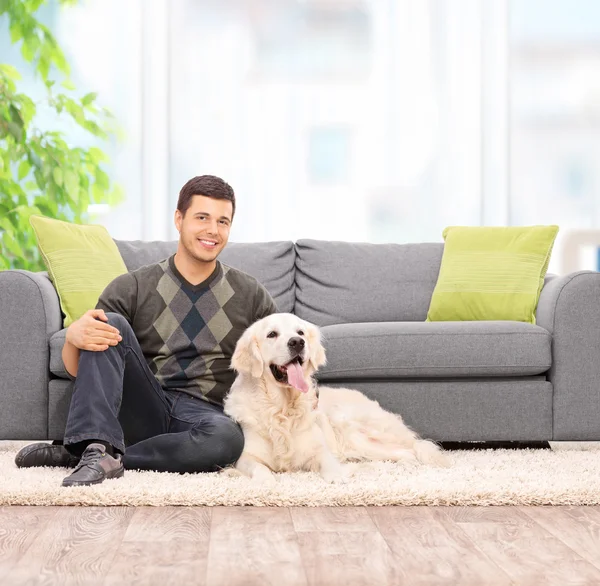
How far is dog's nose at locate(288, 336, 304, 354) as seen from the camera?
2.59 metres

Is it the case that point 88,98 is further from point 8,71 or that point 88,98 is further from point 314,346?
point 314,346

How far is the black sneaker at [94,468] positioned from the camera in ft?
7.61

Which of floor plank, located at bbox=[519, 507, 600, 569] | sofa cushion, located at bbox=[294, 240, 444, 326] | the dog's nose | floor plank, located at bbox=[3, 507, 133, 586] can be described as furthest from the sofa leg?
floor plank, located at bbox=[3, 507, 133, 586]

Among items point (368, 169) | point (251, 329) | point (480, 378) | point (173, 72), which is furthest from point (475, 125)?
point (251, 329)

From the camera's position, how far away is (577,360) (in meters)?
3.20

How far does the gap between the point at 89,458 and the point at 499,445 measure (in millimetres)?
1635

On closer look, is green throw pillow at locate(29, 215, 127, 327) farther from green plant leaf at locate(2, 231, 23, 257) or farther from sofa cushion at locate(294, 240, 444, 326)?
green plant leaf at locate(2, 231, 23, 257)

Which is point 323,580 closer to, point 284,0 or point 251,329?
point 251,329

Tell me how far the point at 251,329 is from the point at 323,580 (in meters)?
1.15

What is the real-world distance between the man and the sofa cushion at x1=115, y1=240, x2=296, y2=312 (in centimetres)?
84

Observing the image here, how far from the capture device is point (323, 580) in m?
1.56

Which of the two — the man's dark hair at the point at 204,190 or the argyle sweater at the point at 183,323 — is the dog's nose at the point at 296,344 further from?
the man's dark hair at the point at 204,190

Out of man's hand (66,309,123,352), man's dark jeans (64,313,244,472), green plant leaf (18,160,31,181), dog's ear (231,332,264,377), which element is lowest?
man's dark jeans (64,313,244,472)

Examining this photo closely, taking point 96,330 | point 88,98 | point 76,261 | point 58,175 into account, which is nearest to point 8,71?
point 88,98
